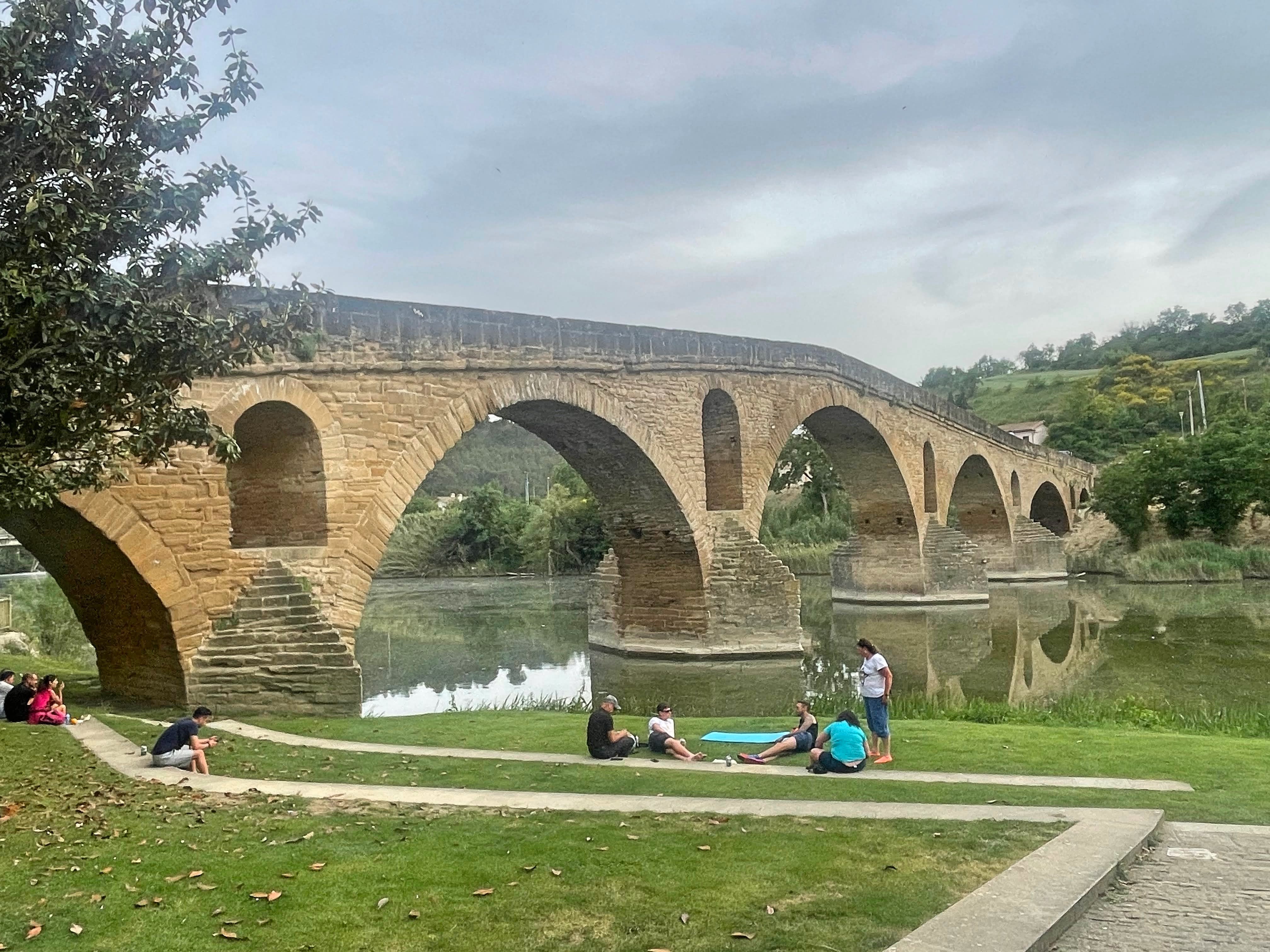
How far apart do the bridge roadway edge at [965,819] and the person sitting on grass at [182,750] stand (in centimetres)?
7

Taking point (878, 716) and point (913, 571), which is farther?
point (913, 571)

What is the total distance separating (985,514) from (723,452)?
2012 centimetres

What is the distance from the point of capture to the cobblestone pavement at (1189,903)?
13.0ft

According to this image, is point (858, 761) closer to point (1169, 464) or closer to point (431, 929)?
point (431, 929)

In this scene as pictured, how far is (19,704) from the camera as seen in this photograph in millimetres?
9062

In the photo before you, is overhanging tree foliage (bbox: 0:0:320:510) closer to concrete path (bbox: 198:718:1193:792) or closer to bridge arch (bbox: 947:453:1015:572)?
concrete path (bbox: 198:718:1193:792)

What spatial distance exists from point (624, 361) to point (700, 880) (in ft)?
39.7

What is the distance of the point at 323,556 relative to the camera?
37.6 ft

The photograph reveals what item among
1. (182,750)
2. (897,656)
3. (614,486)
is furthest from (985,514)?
(182,750)

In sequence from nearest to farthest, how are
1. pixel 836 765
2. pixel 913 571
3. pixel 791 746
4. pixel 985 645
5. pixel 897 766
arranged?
pixel 836 765
pixel 897 766
pixel 791 746
pixel 985 645
pixel 913 571

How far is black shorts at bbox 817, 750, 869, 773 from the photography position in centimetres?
728

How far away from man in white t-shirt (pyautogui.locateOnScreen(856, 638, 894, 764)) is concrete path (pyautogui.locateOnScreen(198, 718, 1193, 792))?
444mm

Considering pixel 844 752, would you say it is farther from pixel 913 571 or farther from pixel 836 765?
pixel 913 571

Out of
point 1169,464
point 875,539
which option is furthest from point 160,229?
point 1169,464
